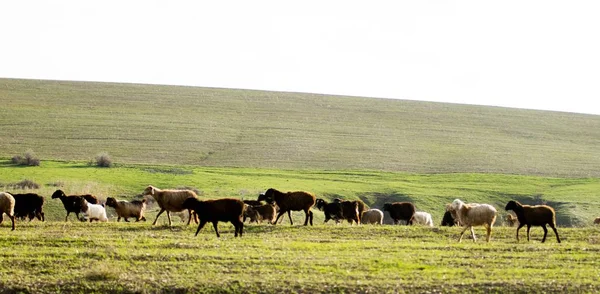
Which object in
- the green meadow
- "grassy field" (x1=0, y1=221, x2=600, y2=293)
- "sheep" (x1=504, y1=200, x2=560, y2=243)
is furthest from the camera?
"sheep" (x1=504, y1=200, x2=560, y2=243)

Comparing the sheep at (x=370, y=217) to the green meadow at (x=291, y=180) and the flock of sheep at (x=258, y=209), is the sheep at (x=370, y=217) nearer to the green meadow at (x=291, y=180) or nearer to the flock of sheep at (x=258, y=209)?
the flock of sheep at (x=258, y=209)

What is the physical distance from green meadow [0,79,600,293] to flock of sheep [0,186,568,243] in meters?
0.69

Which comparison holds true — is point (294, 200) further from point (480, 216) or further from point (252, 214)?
point (480, 216)

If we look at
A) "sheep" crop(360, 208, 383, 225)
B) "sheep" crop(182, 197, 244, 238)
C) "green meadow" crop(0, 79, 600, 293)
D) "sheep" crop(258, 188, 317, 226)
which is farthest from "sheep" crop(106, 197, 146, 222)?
"sheep" crop(182, 197, 244, 238)

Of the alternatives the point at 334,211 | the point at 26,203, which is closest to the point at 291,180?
the point at 334,211

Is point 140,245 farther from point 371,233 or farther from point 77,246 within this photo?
point 371,233

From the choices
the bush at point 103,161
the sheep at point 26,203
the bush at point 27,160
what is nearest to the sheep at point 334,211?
the sheep at point 26,203

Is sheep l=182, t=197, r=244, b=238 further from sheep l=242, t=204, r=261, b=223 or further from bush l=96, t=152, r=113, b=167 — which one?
bush l=96, t=152, r=113, b=167

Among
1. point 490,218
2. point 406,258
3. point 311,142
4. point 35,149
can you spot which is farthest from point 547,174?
point 406,258

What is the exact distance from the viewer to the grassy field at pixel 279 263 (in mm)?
21422

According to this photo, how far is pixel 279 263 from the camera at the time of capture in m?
23.3

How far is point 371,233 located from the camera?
99.1ft

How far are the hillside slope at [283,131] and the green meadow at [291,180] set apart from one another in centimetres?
28

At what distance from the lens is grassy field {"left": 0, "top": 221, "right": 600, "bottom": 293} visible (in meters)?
21.4
